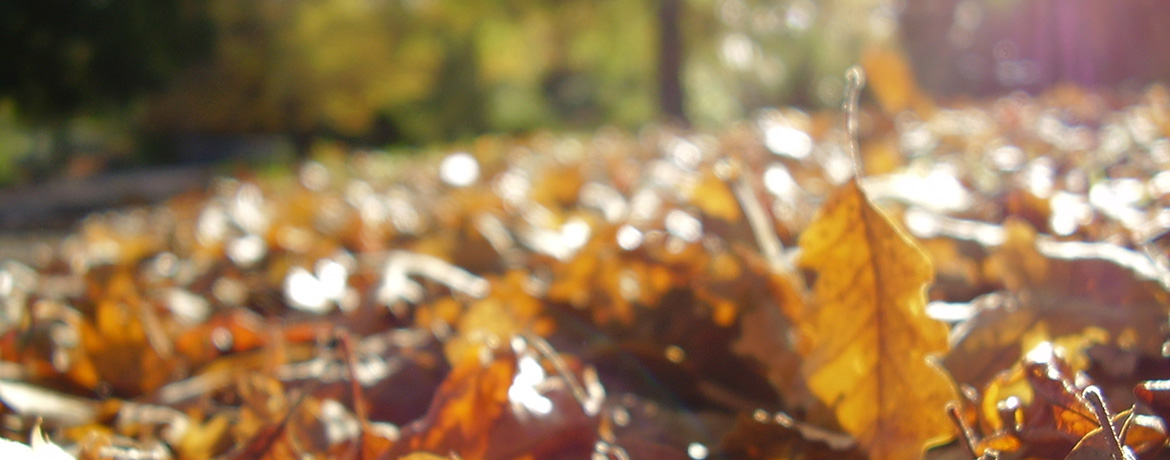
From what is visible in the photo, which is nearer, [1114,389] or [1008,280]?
[1114,389]

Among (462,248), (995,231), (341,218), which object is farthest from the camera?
(341,218)

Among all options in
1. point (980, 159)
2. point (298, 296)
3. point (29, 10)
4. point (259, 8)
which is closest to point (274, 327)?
point (298, 296)

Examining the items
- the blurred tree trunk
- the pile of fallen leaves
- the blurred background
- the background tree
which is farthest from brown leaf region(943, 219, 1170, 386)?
the background tree

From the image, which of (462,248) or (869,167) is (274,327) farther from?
(869,167)

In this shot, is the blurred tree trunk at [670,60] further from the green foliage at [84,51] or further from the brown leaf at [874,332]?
the brown leaf at [874,332]

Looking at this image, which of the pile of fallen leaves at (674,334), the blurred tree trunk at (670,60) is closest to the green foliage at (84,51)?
the blurred tree trunk at (670,60)

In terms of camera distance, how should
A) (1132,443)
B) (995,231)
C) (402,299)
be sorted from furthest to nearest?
(402,299), (995,231), (1132,443)
